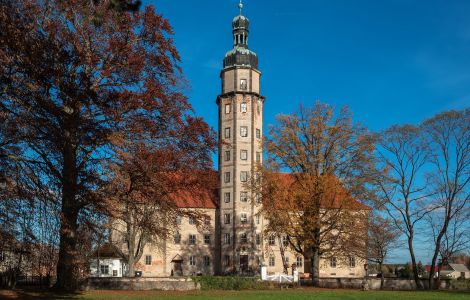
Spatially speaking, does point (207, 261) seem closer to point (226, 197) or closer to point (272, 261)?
point (272, 261)

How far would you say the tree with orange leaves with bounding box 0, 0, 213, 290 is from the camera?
1173 centimetres

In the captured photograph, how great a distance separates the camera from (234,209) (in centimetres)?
5631

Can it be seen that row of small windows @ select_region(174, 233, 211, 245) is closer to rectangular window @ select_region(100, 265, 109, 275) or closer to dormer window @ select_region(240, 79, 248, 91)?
rectangular window @ select_region(100, 265, 109, 275)

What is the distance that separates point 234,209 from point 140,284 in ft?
94.0

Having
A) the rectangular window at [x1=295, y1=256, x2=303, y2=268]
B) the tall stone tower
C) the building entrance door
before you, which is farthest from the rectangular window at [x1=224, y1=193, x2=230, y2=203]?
the rectangular window at [x1=295, y1=256, x2=303, y2=268]

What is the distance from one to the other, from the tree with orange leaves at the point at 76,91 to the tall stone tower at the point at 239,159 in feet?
123

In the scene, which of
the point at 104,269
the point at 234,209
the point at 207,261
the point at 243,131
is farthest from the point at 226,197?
the point at 104,269

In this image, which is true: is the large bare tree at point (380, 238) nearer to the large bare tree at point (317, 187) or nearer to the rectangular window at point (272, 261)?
the large bare tree at point (317, 187)

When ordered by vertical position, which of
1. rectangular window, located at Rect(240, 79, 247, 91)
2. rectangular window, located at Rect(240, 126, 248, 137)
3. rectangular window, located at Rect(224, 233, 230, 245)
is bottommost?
rectangular window, located at Rect(224, 233, 230, 245)

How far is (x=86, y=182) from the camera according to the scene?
1432 cm

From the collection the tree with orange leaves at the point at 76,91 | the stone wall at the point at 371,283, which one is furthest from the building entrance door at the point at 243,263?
the tree with orange leaves at the point at 76,91

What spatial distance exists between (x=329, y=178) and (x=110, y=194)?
68.7 ft

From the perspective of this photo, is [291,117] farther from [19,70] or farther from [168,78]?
[19,70]

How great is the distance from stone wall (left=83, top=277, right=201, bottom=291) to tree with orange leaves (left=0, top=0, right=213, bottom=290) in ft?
29.6
